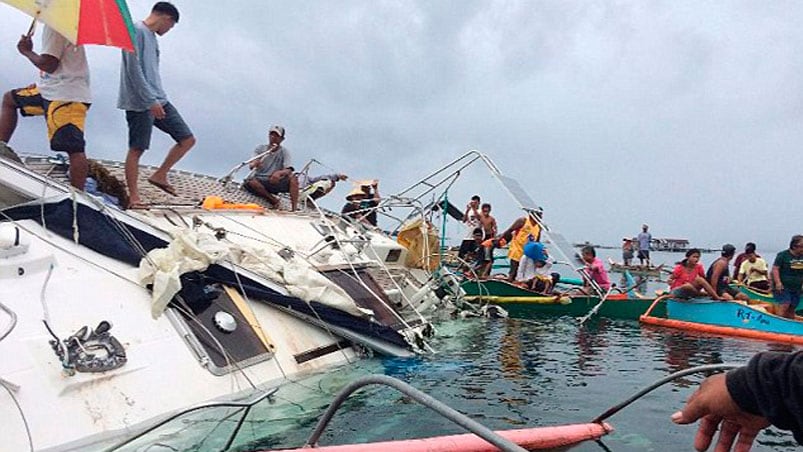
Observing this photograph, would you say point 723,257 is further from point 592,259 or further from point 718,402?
point 718,402

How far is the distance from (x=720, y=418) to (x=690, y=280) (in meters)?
11.8

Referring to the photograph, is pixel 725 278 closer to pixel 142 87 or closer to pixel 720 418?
pixel 142 87

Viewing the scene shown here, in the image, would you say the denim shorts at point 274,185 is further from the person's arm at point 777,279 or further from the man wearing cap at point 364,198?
the person's arm at point 777,279

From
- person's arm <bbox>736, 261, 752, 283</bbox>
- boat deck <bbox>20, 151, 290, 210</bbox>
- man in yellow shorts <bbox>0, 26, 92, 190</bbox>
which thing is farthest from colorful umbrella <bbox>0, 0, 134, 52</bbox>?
person's arm <bbox>736, 261, 752, 283</bbox>

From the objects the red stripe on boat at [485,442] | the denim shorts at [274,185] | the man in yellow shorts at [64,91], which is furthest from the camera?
the denim shorts at [274,185]

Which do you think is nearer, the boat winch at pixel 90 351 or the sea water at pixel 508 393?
the boat winch at pixel 90 351

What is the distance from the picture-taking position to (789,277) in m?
11.0

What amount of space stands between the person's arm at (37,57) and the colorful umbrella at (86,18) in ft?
2.61

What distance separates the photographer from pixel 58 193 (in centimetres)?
539

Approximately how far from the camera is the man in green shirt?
36.0 feet

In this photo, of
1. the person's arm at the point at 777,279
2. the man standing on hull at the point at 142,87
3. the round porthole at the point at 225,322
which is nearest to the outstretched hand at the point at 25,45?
the man standing on hull at the point at 142,87

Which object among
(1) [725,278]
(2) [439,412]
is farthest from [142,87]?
(1) [725,278]

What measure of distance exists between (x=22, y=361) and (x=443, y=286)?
28.0 ft

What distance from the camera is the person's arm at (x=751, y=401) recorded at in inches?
55.7
